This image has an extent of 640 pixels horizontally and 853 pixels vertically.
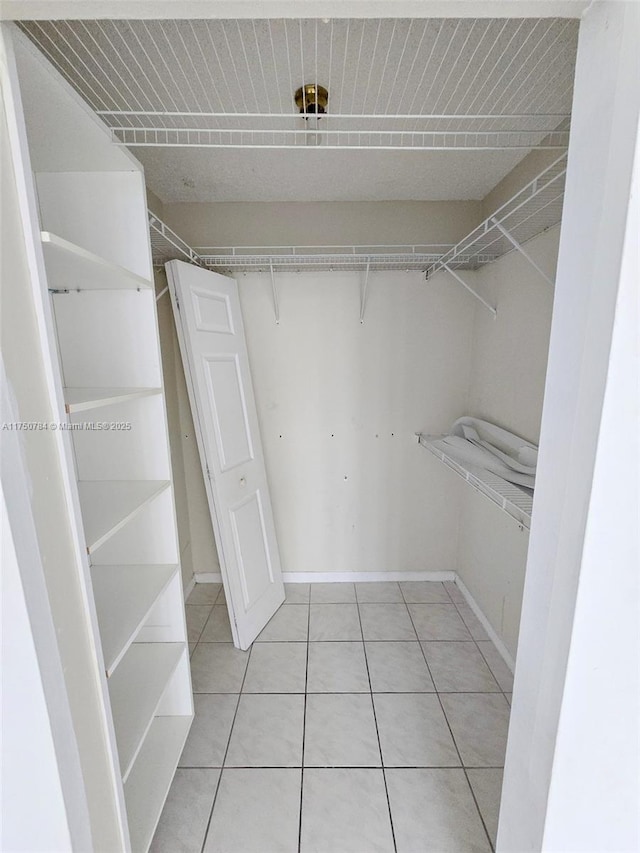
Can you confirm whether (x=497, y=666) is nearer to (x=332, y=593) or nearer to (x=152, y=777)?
(x=332, y=593)

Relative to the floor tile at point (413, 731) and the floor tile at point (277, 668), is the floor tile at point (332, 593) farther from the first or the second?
the floor tile at point (413, 731)

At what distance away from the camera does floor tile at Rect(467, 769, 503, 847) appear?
4.11 feet

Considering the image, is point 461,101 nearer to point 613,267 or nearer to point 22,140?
point 613,267

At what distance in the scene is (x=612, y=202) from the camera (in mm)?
629

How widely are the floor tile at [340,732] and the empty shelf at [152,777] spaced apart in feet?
1.63

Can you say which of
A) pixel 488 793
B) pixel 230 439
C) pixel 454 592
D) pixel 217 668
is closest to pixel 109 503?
pixel 230 439

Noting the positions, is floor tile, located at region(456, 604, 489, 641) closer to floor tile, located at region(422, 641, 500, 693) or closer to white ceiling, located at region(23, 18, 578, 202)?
floor tile, located at region(422, 641, 500, 693)

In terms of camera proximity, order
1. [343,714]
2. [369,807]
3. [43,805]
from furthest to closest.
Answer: [343,714] < [369,807] < [43,805]

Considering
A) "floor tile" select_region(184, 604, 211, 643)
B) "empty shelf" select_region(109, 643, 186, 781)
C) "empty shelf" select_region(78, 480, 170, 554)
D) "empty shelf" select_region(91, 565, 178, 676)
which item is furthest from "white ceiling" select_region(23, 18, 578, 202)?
"floor tile" select_region(184, 604, 211, 643)

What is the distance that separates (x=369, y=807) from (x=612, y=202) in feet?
6.02

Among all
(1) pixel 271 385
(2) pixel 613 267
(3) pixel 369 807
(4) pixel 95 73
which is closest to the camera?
(2) pixel 613 267

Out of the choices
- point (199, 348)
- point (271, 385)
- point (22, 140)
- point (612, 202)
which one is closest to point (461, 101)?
A: point (612, 202)

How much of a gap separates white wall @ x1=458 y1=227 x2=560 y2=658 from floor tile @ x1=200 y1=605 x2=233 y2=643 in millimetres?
1492

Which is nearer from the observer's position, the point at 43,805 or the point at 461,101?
the point at 43,805
